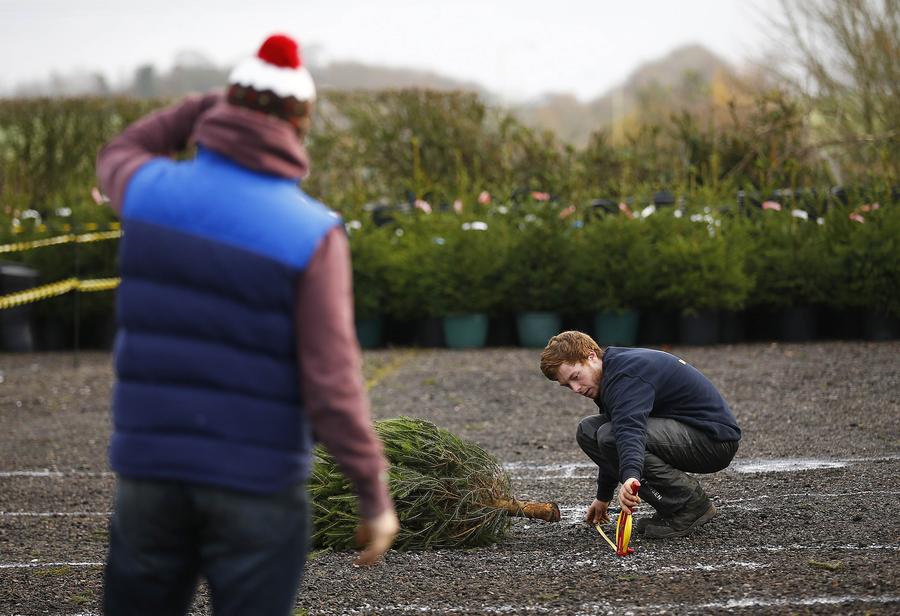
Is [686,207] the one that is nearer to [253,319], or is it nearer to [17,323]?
[17,323]

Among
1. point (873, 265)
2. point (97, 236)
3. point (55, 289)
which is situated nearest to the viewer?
point (873, 265)

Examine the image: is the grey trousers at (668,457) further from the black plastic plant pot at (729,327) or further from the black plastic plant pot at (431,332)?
the black plastic plant pot at (431,332)

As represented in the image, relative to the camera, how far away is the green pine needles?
534 centimetres

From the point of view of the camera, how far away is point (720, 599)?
4.36 meters

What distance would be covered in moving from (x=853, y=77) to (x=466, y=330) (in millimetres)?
7752

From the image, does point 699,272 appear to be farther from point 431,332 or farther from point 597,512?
point 597,512

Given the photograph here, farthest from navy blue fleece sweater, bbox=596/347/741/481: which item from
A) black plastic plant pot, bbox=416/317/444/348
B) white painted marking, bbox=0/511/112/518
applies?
black plastic plant pot, bbox=416/317/444/348

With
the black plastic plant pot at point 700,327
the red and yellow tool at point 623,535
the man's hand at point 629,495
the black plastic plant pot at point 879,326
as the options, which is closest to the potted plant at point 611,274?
the black plastic plant pot at point 700,327

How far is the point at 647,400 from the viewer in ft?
17.0

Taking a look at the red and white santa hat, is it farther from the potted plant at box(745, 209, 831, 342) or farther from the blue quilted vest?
the potted plant at box(745, 209, 831, 342)

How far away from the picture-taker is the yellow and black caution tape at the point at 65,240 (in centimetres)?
1401

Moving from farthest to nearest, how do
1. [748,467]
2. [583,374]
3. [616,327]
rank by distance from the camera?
[616,327]
[748,467]
[583,374]

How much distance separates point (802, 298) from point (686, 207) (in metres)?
1.52

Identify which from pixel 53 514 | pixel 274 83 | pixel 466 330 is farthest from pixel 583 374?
pixel 466 330
